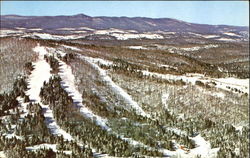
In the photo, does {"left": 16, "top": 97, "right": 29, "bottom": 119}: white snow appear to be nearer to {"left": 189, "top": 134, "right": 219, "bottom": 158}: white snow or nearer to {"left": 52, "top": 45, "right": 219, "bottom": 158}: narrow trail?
{"left": 52, "top": 45, "right": 219, "bottom": 158}: narrow trail

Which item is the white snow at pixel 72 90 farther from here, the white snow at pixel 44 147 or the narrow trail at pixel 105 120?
the white snow at pixel 44 147

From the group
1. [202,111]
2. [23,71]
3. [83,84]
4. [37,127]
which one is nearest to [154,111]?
[202,111]

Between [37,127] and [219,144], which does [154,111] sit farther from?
[37,127]

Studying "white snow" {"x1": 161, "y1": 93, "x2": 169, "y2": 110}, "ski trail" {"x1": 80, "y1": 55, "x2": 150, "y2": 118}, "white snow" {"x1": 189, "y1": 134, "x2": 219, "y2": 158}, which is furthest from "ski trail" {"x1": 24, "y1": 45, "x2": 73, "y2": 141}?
"white snow" {"x1": 161, "y1": 93, "x2": 169, "y2": 110}

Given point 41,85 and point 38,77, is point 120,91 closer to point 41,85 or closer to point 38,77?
point 41,85

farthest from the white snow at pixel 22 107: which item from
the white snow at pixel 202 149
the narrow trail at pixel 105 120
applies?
the white snow at pixel 202 149

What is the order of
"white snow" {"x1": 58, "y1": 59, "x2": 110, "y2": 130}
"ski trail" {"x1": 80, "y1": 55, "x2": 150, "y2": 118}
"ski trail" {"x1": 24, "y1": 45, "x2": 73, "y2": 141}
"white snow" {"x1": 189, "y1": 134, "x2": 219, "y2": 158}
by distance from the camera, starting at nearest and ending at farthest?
"white snow" {"x1": 189, "y1": 134, "x2": 219, "y2": 158} → "ski trail" {"x1": 24, "y1": 45, "x2": 73, "y2": 141} → "white snow" {"x1": 58, "y1": 59, "x2": 110, "y2": 130} → "ski trail" {"x1": 80, "y1": 55, "x2": 150, "y2": 118}
